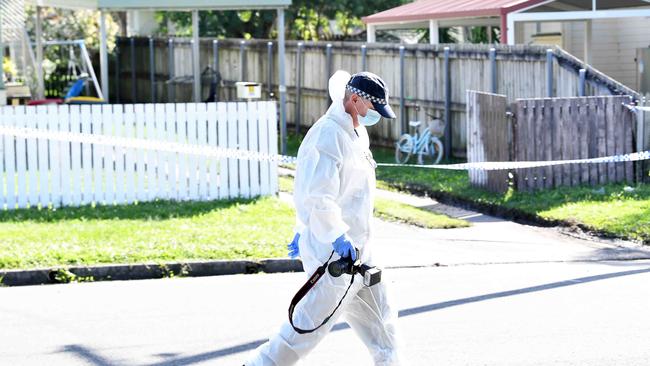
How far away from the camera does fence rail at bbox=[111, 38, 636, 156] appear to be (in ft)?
58.6

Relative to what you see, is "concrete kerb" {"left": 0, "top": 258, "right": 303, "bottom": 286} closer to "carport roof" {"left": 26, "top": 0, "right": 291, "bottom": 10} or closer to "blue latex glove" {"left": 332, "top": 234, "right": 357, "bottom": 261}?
"blue latex glove" {"left": 332, "top": 234, "right": 357, "bottom": 261}

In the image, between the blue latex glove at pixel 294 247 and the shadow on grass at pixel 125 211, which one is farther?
the shadow on grass at pixel 125 211

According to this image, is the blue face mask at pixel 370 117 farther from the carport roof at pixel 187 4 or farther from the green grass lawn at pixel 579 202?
the carport roof at pixel 187 4

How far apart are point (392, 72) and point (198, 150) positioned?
7627 mm

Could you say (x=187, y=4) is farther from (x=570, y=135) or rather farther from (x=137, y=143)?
(x=570, y=135)

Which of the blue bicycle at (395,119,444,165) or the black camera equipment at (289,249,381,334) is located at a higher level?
the blue bicycle at (395,119,444,165)

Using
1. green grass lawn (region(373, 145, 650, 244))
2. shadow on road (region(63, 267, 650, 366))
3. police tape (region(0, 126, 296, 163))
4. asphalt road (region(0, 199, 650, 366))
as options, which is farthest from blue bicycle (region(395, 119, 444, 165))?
shadow on road (region(63, 267, 650, 366))

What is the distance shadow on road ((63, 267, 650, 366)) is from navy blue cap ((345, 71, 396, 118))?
224cm

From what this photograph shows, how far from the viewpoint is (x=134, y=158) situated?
14.8m

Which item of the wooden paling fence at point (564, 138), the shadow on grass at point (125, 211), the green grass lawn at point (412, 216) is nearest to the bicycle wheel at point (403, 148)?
the green grass lawn at point (412, 216)

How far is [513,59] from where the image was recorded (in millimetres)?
18422

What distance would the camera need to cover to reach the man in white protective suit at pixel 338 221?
20.3ft

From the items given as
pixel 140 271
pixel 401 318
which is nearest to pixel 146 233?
pixel 140 271

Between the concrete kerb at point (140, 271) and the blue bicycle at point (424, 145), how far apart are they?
28.7 feet
